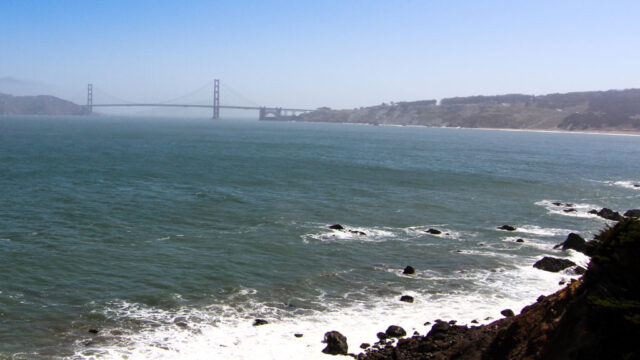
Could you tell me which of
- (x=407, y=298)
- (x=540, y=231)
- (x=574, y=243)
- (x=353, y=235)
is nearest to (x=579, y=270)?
(x=574, y=243)

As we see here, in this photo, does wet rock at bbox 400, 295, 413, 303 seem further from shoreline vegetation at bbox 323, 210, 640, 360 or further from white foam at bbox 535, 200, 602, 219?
white foam at bbox 535, 200, 602, 219

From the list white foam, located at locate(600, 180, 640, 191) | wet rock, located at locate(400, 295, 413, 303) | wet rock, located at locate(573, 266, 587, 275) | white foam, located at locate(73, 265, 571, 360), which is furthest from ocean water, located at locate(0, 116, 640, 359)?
white foam, located at locate(600, 180, 640, 191)

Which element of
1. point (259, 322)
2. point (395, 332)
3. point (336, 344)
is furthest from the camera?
point (259, 322)

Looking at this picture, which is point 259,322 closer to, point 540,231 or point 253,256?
point 253,256

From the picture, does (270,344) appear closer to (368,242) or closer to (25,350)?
(25,350)

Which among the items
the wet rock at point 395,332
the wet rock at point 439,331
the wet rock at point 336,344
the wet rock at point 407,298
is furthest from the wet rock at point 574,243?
the wet rock at point 336,344

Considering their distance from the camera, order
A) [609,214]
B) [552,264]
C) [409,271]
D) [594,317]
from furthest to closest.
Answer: [609,214] → [552,264] → [409,271] → [594,317]

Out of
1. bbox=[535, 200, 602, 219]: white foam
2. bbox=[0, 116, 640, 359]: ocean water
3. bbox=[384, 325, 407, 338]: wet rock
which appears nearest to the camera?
bbox=[384, 325, 407, 338]: wet rock
